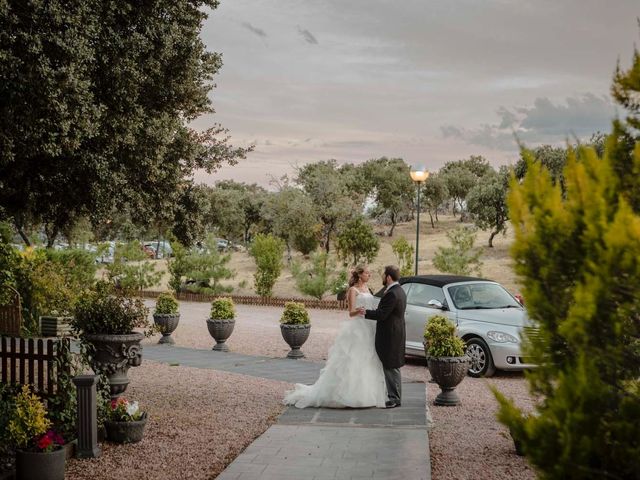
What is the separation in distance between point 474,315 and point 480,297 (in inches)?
34.4

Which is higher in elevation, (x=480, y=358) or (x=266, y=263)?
(x=266, y=263)

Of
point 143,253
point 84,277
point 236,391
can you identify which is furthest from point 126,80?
point 143,253

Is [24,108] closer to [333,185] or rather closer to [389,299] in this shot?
[389,299]

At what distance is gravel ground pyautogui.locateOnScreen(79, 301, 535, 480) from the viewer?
7.12 m

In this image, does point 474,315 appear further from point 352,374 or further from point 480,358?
point 352,374

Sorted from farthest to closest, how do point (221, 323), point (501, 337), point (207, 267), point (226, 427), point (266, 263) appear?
point (207, 267)
point (266, 263)
point (221, 323)
point (501, 337)
point (226, 427)

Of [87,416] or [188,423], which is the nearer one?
[87,416]

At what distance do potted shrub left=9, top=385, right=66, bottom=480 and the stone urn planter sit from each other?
102cm

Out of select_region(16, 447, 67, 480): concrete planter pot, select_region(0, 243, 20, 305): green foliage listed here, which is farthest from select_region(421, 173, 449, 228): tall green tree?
select_region(16, 447, 67, 480): concrete planter pot

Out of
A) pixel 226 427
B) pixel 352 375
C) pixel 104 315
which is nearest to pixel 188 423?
pixel 226 427

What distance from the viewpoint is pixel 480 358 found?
521 inches

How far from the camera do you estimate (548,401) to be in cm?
309

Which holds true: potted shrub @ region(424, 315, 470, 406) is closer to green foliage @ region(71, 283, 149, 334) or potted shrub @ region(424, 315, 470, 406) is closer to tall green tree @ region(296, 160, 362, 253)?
green foliage @ region(71, 283, 149, 334)

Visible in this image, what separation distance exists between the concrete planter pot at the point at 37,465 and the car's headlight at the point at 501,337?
8414mm
